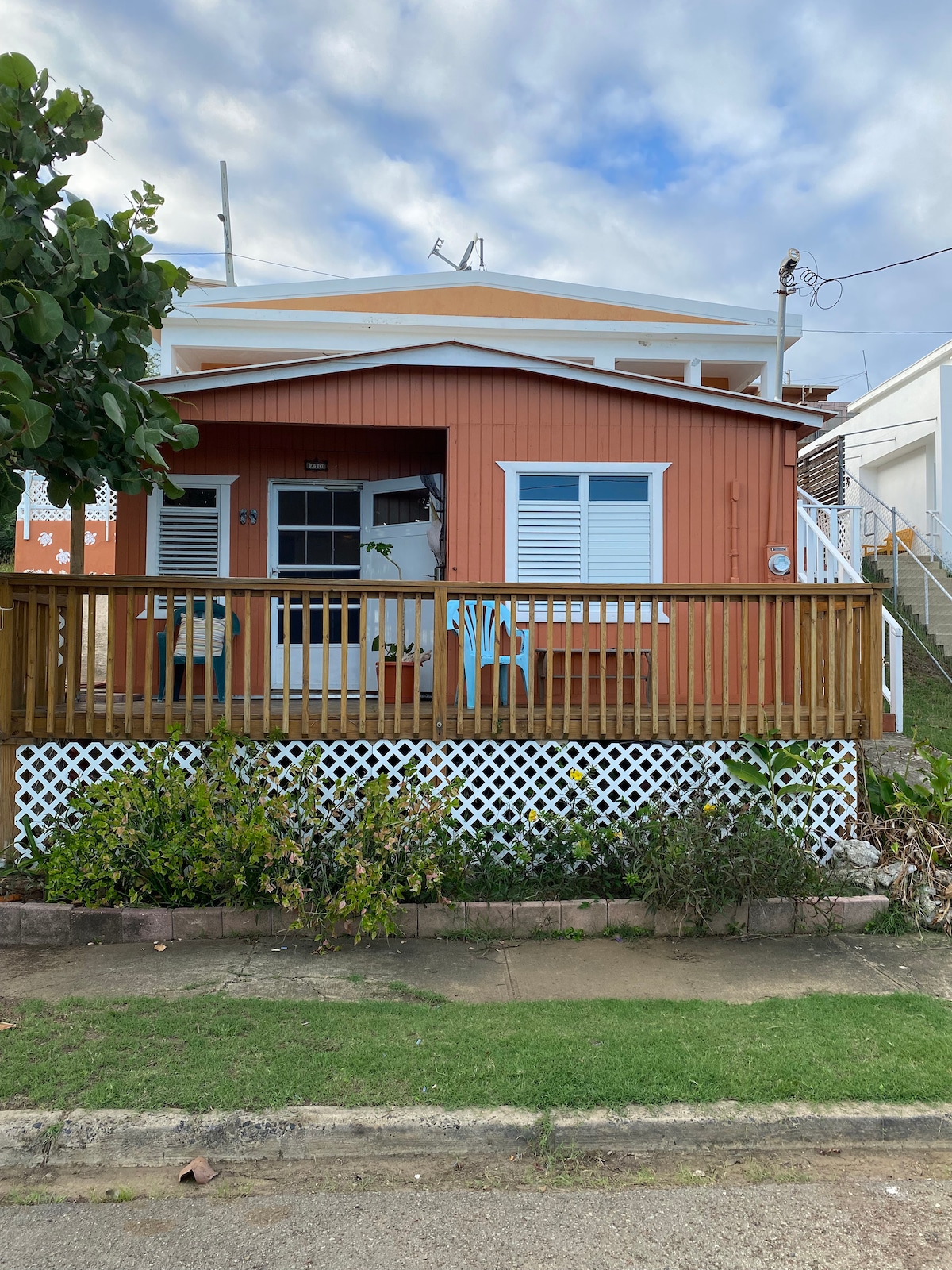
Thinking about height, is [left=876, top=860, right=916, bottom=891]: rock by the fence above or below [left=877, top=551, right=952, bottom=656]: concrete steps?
below

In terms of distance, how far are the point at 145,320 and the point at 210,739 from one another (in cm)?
265

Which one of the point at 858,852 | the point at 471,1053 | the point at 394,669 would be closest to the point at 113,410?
the point at 471,1053

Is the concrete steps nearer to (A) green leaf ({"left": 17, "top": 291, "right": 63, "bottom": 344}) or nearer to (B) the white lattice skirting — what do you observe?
(B) the white lattice skirting

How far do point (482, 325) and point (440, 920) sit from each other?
8.65 metres

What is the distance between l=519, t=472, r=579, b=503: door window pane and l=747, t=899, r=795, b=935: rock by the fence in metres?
3.86

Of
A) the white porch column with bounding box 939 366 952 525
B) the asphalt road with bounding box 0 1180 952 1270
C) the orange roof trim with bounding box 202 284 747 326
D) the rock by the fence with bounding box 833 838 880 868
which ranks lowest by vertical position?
the asphalt road with bounding box 0 1180 952 1270

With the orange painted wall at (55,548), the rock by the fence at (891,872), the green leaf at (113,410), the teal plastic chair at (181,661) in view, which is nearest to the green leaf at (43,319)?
the green leaf at (113,410)

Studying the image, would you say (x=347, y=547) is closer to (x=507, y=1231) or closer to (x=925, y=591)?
(x=507, y=1231)

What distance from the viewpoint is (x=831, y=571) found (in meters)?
7.58

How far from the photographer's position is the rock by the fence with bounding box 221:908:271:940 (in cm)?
Answer: 505

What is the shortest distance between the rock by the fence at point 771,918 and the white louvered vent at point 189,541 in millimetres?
5804

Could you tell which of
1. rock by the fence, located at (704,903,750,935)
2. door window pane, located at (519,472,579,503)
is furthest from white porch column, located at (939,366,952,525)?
rock by the fence, located at (704,903,750,935)

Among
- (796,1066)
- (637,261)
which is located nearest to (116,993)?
(796,1066)

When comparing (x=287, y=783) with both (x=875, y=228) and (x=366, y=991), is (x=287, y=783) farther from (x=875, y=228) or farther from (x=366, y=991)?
(x=875, y=228)
